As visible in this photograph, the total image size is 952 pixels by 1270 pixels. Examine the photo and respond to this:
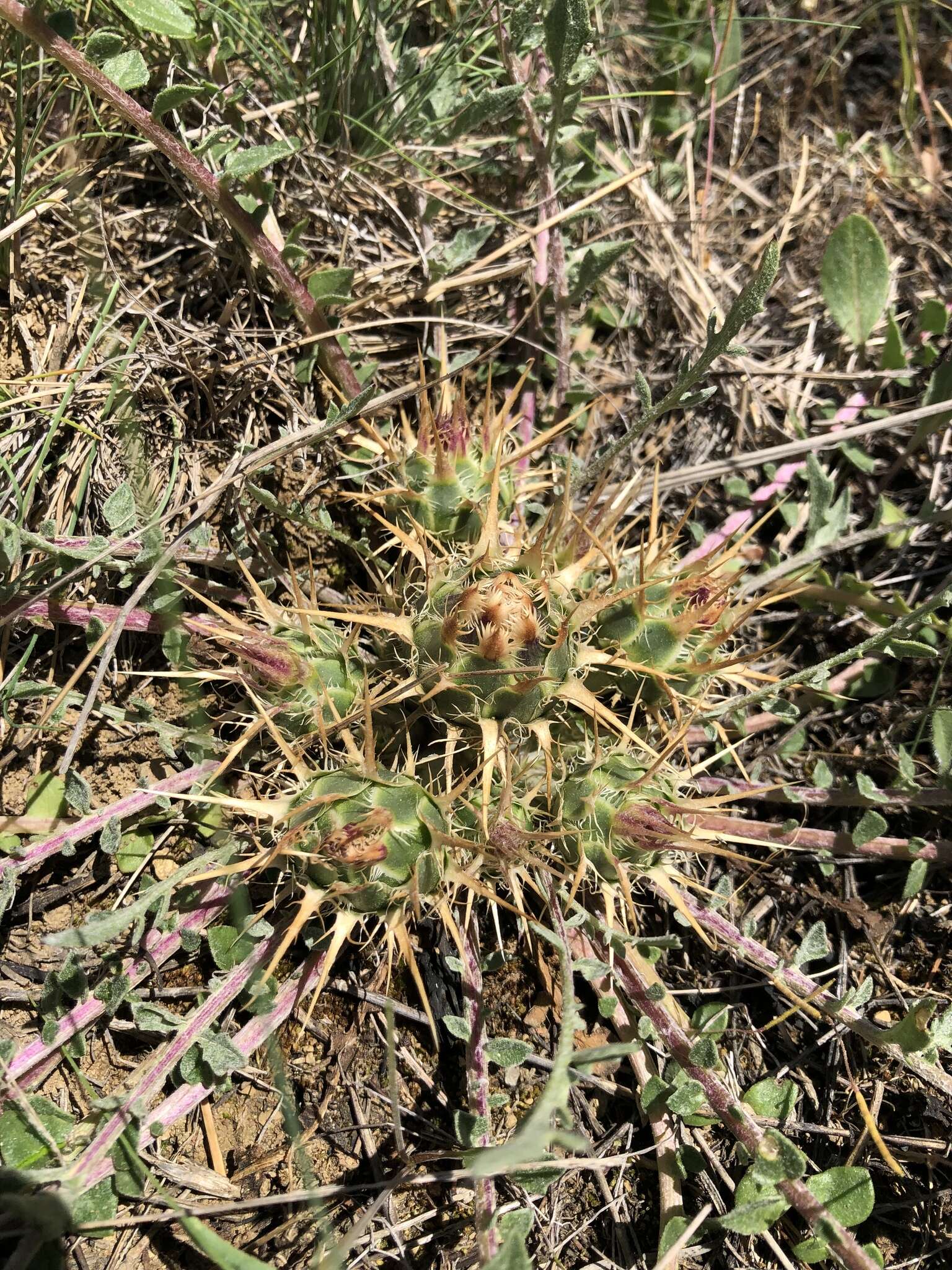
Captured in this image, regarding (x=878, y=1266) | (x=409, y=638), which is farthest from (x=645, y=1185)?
(x=409, y=638)

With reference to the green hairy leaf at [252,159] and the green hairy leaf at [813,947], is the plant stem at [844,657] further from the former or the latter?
the green hairy leaf at [252,159]

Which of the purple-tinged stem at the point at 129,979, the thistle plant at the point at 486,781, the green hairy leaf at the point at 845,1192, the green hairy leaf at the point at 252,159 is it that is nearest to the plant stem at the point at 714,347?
the thistle plant at the point at 486,781

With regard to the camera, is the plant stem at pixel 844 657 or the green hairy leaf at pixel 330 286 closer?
the plant stem at pixel 844 657

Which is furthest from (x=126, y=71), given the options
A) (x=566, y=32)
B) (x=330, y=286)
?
(x=566, y=32)

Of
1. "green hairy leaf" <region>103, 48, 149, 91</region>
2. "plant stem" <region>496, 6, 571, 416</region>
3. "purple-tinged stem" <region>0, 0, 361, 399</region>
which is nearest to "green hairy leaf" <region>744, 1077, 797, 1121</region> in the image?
"plant stem" <region>496, 6, 571, 416</region>

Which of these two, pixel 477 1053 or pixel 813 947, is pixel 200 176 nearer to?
pixel 477 1053
